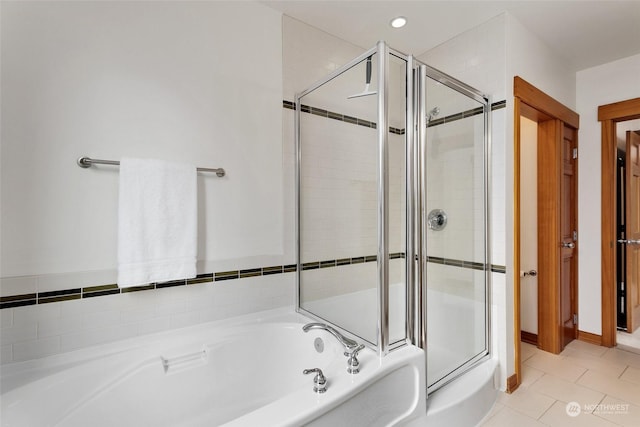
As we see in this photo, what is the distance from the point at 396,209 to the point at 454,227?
0.50 meters

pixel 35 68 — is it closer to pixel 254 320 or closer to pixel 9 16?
pixel 9 16

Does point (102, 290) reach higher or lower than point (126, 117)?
lower

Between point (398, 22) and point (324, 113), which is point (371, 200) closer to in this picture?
point (324, 113)

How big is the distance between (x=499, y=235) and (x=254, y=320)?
1.64 metres

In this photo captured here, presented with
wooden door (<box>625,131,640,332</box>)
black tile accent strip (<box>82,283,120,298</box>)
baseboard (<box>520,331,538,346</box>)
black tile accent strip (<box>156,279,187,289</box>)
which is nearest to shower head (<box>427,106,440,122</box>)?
black tile accent strip (<box>156,279,187,289</box>)

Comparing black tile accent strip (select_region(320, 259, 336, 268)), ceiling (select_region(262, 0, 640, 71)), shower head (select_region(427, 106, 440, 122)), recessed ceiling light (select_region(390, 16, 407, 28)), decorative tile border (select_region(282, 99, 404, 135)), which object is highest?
recessed ceiling light (select_region(390, 16, 407, 28))

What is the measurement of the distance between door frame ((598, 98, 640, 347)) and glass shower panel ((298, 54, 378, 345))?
2.32 metres

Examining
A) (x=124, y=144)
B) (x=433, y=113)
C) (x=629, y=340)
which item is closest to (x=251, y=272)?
(x=124, y=144)

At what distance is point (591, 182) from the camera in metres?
2.77

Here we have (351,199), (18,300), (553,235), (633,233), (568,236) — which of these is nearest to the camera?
(18,300)

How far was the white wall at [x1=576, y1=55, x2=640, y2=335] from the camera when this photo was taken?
107 inches

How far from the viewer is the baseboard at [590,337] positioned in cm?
275

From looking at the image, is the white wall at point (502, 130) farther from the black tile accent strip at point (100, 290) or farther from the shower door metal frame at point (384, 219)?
the black tile accent strip at point (100, 290)

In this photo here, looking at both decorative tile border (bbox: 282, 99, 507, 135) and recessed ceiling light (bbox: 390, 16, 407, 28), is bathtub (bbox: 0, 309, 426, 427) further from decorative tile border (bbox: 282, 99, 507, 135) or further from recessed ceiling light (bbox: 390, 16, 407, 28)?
recessed ceiling light (bbox: 390, 16, 407, 28)
